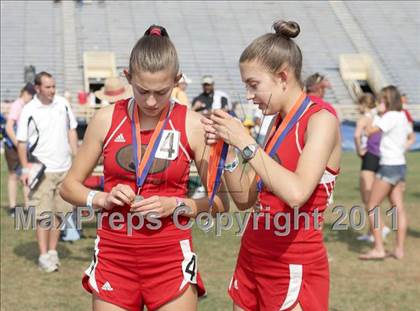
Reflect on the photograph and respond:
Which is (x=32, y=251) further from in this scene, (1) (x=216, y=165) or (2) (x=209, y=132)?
(2) (x=209, y=132)

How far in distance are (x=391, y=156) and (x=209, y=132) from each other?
5396 mm

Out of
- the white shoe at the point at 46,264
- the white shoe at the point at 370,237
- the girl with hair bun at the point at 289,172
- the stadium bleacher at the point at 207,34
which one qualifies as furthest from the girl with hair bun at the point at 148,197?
the stadium bleacher at the point at 207,34

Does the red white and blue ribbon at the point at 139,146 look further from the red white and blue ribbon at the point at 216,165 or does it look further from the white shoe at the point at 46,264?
the white shoe at the point at 46,264

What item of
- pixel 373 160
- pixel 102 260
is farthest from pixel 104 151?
pixel 373 160

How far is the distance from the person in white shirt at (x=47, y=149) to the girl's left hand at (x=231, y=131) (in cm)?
493

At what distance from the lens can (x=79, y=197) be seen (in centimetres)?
346

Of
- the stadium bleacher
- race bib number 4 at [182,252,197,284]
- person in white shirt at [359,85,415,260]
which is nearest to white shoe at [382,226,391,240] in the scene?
person in white shirt at [359,85,415,260]

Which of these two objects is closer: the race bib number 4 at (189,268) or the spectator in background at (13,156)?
the race bib number 4 at (189,268)

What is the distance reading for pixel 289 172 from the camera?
2.92 metres

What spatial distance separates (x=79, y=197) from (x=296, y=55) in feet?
3.91

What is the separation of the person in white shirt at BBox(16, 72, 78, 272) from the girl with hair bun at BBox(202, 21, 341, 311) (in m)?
4.54

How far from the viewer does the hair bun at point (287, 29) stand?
3.22 meters

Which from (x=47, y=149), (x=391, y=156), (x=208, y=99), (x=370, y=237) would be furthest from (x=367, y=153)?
(x=208, y=99)

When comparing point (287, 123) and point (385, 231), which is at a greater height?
point (287, 123)
